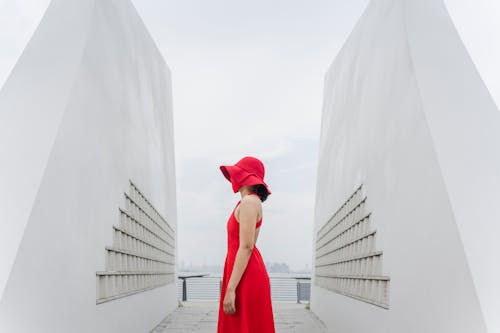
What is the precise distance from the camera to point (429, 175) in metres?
3.37

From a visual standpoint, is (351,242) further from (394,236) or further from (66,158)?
(66,158)

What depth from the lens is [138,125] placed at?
6793mm

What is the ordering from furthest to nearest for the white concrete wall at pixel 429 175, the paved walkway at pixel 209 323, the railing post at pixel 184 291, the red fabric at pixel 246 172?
the railing post at pixel 184 291, the paved walkway at pixel 209 323, the red fabric at pixel 246 172, the white concrete wall at pixel 429 175

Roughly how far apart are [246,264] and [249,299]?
0.19m

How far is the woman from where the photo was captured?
296cm

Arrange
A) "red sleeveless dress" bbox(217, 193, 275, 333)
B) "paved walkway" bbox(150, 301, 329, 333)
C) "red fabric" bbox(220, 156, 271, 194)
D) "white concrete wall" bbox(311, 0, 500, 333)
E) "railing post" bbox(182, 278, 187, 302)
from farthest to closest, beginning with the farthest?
"railing post" bbox(182, 278, 187, 302) → "paved walkway" bbox(150, 301, 329, 333) → "red fabric" bbox(220, 156, 271, 194) → "red sleeveless dress" bbox(217, 193, 275, 333) → "white concrete wall" bbox(311, 0, 500, 333)

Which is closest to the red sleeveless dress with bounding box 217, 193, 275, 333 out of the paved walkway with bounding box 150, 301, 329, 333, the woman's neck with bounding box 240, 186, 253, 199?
the woman's neck with bounding box 240, 186, 253, 199

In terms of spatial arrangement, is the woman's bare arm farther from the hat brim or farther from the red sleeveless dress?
the hat brim

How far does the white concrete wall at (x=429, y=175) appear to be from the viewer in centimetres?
288

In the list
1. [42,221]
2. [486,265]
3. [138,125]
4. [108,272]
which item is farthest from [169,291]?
[486,265]

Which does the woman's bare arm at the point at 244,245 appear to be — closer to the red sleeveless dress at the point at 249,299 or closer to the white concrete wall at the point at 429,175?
the red sleeveless dress at the point at 249,299

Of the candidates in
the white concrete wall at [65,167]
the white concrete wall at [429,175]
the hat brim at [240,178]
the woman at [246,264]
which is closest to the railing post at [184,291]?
the white concrete wall at [65,167]

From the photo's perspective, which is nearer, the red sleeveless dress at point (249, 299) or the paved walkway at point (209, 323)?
the red sleeveless dress at point (249, 299)

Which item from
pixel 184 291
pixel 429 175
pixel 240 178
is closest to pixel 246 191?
pixel 240 178
